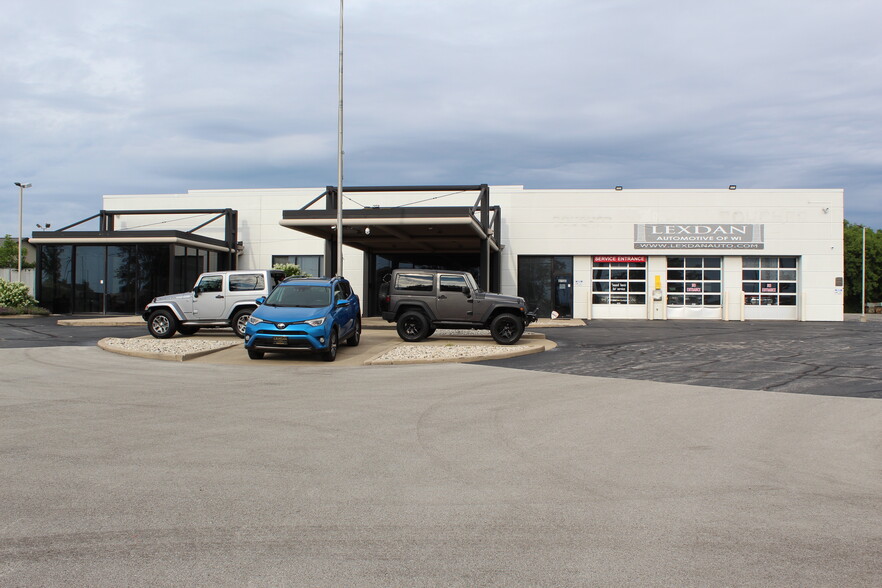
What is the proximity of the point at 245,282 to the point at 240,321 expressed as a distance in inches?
43.4

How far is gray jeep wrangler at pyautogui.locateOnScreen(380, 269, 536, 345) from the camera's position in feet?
55.4

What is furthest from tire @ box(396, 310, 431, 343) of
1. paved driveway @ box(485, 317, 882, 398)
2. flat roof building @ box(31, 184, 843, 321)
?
flat roof building @ box(31, 184, 843, 321)

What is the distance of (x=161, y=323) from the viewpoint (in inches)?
701

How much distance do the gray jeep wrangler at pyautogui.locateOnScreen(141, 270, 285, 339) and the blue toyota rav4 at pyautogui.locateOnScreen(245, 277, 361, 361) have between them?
121 inches

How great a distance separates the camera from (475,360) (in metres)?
14.0

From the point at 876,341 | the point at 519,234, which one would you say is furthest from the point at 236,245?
the point at 876,341

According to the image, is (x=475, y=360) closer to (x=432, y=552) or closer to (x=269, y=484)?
(x=269, y=484)

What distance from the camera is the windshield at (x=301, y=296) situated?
14383 mm

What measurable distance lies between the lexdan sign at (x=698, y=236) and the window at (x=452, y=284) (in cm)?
1633

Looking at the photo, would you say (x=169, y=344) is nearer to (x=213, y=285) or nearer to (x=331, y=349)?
(x=213, y=285)

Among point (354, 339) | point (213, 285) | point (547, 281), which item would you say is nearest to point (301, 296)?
point (354, 339)

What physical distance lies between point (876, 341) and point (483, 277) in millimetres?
12811

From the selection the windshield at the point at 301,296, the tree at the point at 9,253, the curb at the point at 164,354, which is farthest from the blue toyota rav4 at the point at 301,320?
the tree at the point at 9,253

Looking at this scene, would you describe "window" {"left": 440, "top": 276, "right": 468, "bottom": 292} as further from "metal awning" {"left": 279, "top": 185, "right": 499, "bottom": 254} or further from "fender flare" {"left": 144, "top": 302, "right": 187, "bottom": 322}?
"fender flare" {"left": 144, "top": 302, "right": 187, "bottom": 322}
